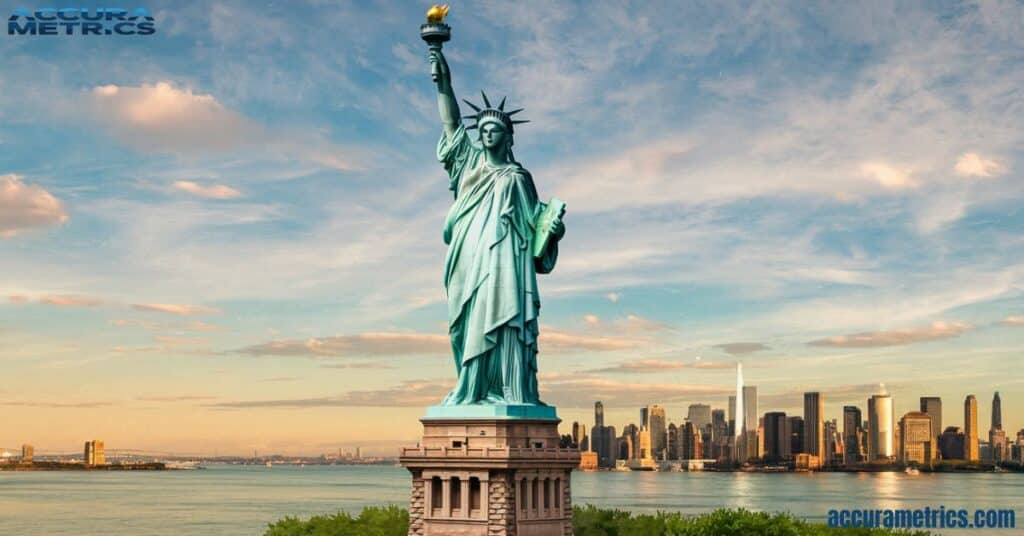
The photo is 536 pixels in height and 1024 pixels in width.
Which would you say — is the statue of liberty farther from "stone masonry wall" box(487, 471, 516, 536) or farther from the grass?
the grass

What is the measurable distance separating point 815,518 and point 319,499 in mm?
70582

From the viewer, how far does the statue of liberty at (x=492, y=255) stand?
41.7 m

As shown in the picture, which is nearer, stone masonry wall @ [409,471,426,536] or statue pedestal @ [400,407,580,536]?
statue pedestal @ [400,407,580,536]

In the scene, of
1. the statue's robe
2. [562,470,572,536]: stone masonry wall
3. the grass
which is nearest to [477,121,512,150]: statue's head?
the statue's robe

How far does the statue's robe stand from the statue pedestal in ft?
3.36

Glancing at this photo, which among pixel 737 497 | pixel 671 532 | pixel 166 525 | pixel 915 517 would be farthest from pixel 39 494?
pixel 671 532

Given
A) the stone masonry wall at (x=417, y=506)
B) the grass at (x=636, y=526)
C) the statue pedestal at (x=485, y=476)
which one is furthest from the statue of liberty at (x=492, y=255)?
the grass at (x=636, y=526)

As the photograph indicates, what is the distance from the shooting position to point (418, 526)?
1624 inches

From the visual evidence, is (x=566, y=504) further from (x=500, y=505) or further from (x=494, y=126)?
(x=494, y=126)

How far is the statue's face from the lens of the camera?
4338 centimetres

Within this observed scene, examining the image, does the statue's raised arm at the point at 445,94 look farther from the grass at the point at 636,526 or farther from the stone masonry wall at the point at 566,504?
the grass at the point at 636,526

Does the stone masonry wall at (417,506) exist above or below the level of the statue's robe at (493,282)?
below

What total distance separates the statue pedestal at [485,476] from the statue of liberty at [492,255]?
1.00m

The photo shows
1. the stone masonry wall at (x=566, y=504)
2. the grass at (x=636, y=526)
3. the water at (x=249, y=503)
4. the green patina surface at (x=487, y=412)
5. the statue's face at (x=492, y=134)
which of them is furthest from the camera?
the water at (x=249, y=503)
